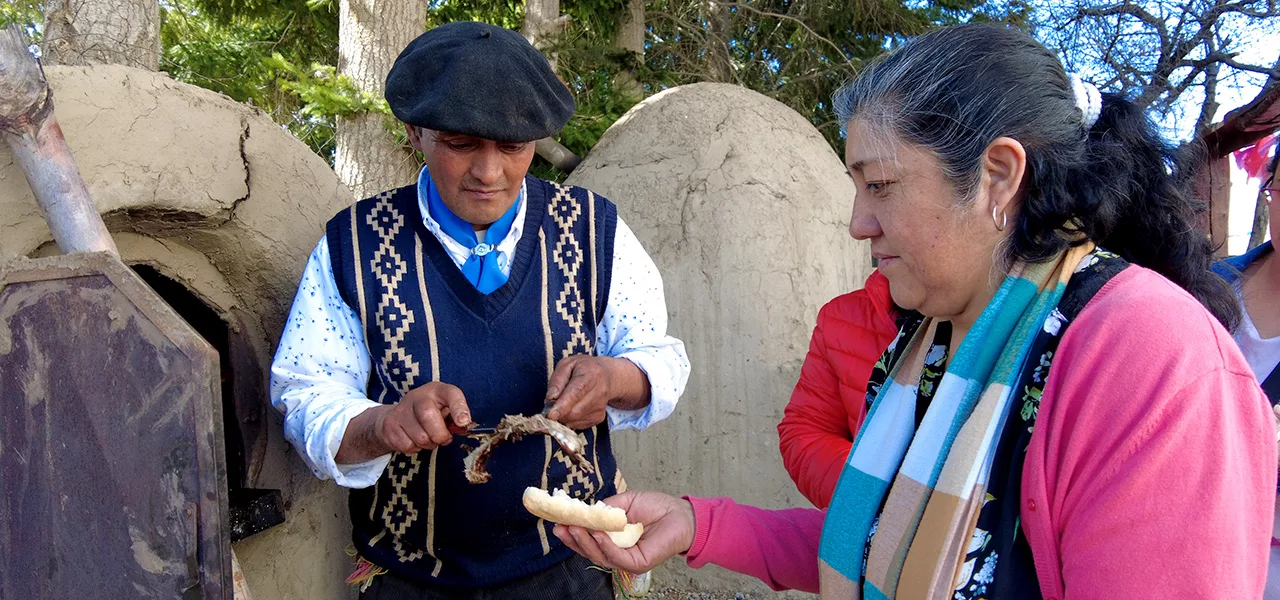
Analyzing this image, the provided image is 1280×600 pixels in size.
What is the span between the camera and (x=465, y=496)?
2289 millimetres

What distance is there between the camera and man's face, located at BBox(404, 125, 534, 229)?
2.24 metres

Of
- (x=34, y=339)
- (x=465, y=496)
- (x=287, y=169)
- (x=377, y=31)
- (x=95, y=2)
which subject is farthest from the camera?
(x=377, y=31)

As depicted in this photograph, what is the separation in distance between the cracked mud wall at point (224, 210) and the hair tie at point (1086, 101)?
7.36ft

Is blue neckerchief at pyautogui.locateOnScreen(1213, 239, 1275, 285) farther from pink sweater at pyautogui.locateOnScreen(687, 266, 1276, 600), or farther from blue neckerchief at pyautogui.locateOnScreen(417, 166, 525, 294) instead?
blue neckerchief at pyautogui.locateOnScreen(417, 166, 525, 294)

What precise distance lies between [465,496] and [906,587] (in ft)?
3.81

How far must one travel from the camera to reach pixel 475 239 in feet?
7.75

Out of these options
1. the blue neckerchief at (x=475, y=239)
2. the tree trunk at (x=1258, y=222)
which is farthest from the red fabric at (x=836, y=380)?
the tree trunk at (x=1258, y=222)

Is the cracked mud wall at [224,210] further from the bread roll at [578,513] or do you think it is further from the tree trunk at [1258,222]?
the tree trunk at [1258,222]

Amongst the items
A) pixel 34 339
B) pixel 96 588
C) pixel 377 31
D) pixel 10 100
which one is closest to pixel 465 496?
pixel 96 588

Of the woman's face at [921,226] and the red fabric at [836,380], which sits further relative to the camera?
the red fabric at [836,380]

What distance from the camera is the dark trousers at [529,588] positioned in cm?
229

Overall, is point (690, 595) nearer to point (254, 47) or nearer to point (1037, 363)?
point (1037, 363)

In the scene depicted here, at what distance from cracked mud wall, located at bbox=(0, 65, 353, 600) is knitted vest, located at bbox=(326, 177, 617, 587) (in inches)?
24.2

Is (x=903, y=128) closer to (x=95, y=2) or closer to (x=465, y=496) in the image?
(x=465, y=496)
